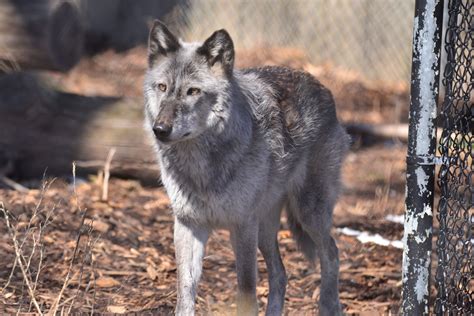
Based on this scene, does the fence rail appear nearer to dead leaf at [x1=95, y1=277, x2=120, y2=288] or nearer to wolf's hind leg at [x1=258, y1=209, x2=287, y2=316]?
wolf's hind leg at [x1=258, y1=209, x2=287, y2=316]

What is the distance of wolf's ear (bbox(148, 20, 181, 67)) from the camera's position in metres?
4.96

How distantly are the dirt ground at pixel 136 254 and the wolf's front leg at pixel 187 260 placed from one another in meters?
0.53

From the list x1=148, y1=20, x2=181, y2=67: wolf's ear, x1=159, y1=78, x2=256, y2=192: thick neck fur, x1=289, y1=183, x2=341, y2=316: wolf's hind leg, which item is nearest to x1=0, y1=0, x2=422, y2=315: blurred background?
x1=289, y1=183, x2=341, y2=316: wolf's hind leg

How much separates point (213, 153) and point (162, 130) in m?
0.59

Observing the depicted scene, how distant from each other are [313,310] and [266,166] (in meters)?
1.37

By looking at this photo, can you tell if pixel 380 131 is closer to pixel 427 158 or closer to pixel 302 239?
pixel 302 239

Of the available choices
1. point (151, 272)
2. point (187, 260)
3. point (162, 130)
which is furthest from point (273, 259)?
point (162, 130)

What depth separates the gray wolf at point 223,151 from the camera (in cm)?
477

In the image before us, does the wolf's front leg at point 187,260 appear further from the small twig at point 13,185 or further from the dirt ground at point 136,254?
the small twig at point 13,185

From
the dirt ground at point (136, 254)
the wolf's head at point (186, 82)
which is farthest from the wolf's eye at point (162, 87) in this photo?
the dirt ground at point (136, 254)

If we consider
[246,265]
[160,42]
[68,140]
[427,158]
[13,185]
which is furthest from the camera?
[68,140]

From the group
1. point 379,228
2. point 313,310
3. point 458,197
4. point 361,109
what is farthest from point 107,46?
point 458,197

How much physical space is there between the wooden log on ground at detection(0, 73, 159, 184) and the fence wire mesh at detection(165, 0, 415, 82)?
5.55m

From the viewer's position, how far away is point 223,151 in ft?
16.1
